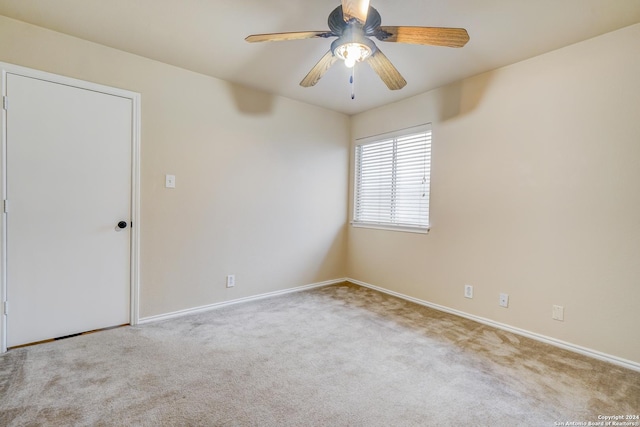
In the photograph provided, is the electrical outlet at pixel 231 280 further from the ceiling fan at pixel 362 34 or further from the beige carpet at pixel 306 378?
the ceiling fan at pixel 362 34

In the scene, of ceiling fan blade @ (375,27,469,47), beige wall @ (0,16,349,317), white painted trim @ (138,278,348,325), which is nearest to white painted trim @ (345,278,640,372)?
white painted trim @ (138,278,348,325)

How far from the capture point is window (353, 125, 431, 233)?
3.44 metres

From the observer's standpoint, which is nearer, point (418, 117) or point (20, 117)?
point (20, 117)

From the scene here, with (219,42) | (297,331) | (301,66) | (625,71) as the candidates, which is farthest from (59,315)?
(625,71)

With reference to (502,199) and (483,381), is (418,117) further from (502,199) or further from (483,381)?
(483,381)

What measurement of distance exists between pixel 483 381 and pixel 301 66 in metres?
2.85

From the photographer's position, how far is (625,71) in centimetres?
213

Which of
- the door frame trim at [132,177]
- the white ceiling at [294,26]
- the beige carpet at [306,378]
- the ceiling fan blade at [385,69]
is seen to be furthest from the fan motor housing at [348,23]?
the beige carpet at [306,378]

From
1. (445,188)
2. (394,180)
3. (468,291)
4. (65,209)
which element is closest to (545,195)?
→ (445,188)

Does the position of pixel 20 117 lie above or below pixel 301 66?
below

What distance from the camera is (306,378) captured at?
1944mm

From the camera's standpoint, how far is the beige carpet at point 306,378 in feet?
5.25

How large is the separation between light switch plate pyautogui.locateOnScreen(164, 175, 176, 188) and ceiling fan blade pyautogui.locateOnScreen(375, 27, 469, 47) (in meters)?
2.21

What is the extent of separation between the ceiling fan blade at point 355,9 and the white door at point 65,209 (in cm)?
214
